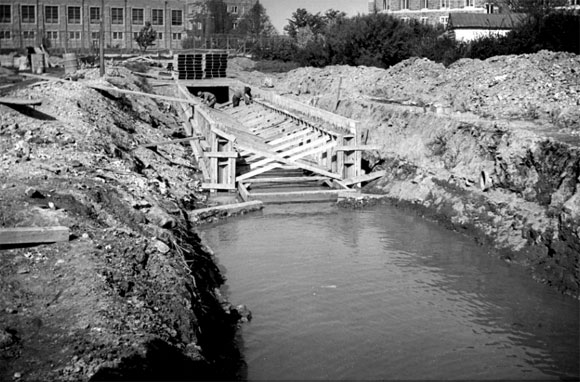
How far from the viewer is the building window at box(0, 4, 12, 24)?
2712 inches

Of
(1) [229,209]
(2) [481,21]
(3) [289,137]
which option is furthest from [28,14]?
(1) [229,209]

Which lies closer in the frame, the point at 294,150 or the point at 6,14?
the point at 294,150

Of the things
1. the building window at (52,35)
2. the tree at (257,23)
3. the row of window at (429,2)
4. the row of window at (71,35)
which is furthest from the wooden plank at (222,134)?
the tree at (257,23)

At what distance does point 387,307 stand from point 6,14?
67.8 metres

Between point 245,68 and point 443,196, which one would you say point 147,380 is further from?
point 245,68

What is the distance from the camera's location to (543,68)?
2506cm

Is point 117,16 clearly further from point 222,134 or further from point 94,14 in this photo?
point 222,134

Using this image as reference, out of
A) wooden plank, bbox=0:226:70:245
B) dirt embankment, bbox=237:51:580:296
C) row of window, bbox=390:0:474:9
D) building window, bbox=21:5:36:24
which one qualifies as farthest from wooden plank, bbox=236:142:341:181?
building window, bbox=21:5:36:24

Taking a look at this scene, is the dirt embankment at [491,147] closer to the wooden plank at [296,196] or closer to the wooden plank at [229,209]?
the wooden plank at [296,196]

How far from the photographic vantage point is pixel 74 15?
7269 cm

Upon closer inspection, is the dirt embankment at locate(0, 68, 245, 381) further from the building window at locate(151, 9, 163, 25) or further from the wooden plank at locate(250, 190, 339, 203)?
the building window at locate(151, 9, 163, 25)

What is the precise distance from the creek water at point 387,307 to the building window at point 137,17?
65374 mm

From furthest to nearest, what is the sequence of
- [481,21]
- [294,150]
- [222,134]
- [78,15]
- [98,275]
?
1. [78,15]
2. [481,21]
3. [294,150]
4. [222,134]
5. [98,275]

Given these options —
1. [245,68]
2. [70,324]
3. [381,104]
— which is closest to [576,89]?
[381,104]
